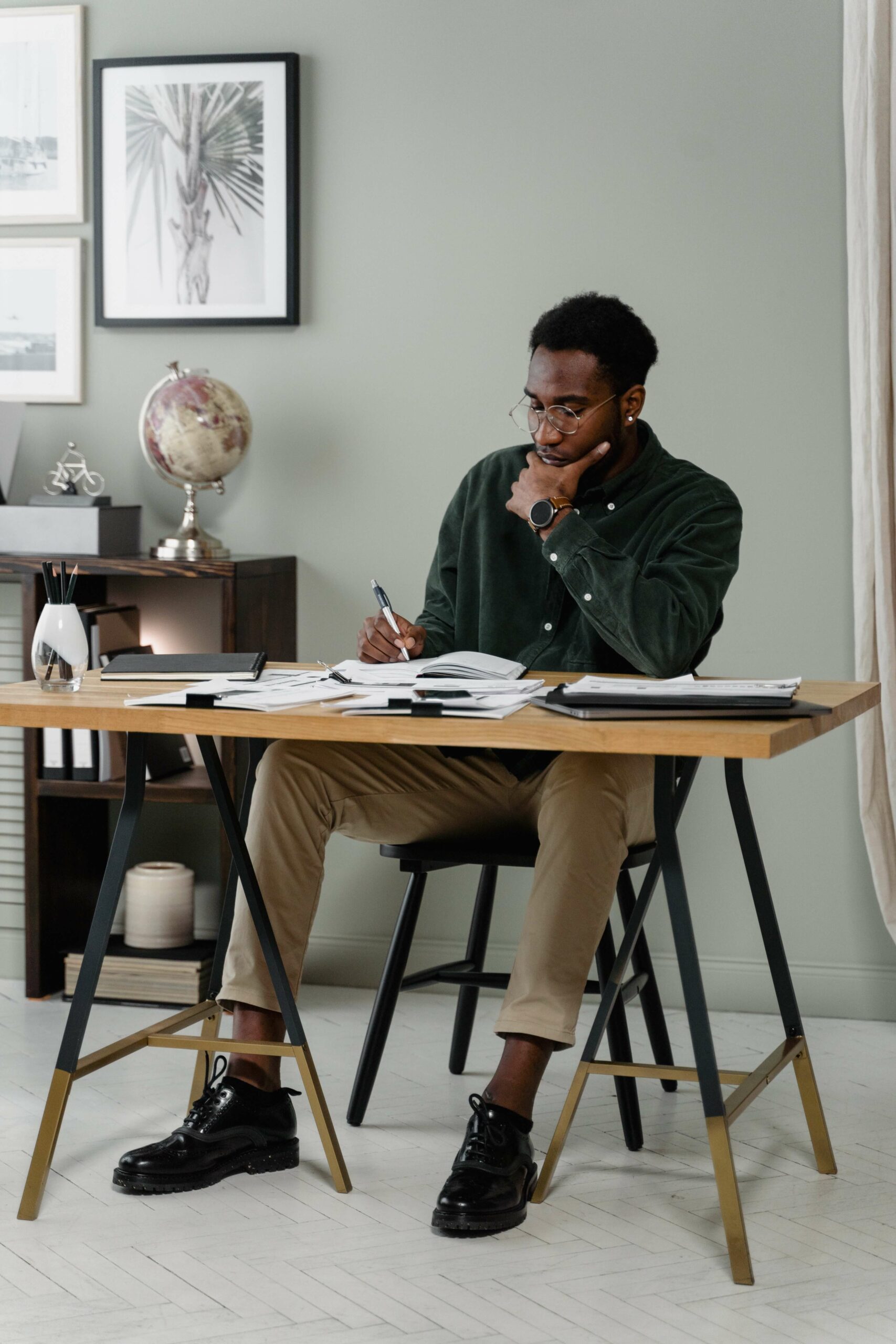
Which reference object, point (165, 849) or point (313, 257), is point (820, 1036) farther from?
point (313, 257)

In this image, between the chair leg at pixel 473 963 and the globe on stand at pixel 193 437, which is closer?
the chair leg at pixel 473 963

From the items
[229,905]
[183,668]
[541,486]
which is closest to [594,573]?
[541,486]

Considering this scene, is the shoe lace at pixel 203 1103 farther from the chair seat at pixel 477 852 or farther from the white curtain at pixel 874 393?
the white curtain at pixel 874 393

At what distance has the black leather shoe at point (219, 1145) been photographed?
80.4 inches

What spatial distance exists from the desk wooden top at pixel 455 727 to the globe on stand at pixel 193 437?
1208mm

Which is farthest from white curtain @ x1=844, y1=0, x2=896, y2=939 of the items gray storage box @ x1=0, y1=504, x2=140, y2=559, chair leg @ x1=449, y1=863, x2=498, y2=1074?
gray storage box @ x1=0, y1=504, x2=140, y2=559

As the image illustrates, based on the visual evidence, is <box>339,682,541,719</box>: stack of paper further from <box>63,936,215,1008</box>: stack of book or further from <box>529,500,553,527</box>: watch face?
<box>63,936,215,1008</box>: stack of book

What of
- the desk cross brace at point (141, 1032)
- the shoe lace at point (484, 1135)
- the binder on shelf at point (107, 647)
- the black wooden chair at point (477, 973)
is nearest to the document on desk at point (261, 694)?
Result: the desk cross brace at point (141, 1032)

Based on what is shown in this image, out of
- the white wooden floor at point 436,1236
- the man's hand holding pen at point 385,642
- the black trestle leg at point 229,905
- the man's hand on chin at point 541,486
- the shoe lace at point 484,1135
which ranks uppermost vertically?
the man's hand on chin at point 541,486

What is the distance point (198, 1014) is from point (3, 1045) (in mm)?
772

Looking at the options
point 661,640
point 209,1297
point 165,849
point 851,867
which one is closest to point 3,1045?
point 165,849

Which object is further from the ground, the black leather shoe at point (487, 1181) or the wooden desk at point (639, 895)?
the wooden desk at point (639, 895)

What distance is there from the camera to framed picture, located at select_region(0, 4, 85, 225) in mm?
3287

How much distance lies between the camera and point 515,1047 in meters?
1.97
